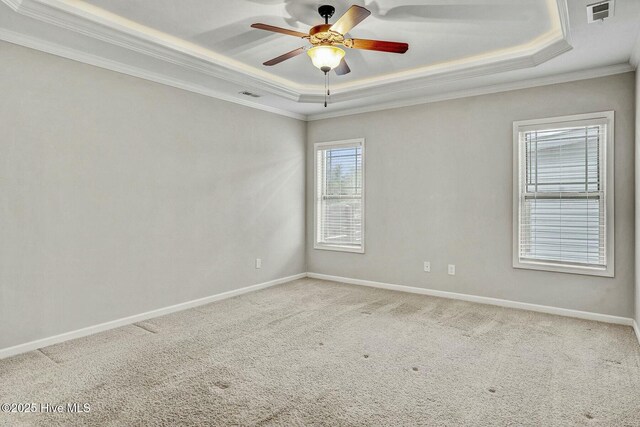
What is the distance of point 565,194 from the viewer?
4.11m

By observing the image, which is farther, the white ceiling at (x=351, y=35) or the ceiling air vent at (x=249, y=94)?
the ceiling air vent at (x=249, y=94)

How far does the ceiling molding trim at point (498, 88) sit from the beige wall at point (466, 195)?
59 millimetres

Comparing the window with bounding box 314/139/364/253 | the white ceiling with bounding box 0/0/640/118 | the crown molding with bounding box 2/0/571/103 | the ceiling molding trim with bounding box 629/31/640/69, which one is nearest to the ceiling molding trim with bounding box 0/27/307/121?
the white ceiling with bounding box 0/0/640/118

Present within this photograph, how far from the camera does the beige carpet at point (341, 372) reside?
2.26 metres

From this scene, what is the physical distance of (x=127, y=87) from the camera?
12.6ft

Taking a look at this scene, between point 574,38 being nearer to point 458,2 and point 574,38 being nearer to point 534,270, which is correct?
point 458,2

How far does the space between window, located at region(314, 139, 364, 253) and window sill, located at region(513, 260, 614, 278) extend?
6.83 ft

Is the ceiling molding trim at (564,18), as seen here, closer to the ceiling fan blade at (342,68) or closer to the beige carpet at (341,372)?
the ceiling fan blade at (342,68)

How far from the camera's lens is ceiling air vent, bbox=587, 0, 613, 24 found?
263 cm

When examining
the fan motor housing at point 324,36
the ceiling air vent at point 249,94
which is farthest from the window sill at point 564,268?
the ceiling air vent at point 249,94

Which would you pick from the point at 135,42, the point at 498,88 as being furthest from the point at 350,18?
the point at 498,88

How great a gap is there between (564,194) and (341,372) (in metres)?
3.06

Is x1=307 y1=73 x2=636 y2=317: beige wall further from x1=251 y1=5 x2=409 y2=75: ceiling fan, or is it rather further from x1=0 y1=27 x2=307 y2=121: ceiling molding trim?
x1=251 y1=5 x2=409 y2=75: ceiling fan

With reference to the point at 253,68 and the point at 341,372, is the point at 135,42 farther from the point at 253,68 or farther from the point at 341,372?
the point at 341,372
